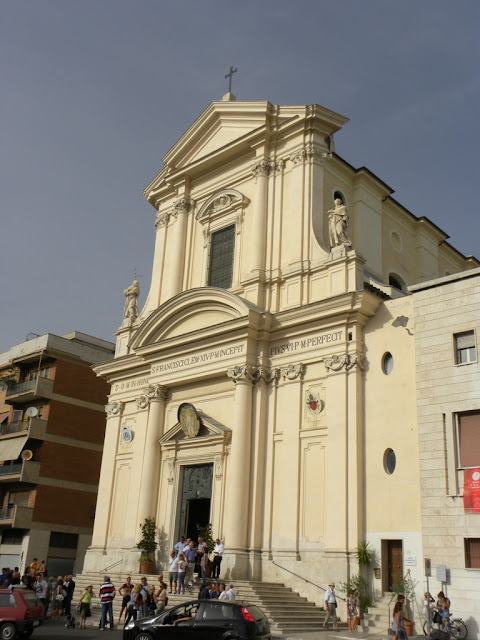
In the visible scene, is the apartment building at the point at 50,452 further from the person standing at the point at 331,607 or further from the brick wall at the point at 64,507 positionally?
the person standing at the point at 331,607

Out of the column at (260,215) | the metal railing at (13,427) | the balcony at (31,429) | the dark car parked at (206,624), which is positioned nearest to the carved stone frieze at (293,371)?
the column at (260,215)

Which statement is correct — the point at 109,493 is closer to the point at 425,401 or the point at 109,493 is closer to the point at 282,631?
the point at 282,631

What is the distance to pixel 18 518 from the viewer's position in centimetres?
3419

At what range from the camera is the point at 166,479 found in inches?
1054

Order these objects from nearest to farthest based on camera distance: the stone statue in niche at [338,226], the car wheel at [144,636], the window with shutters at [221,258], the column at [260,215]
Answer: the car wheel at [144,636], the stone statue in niche at [338,226], the column at [260,215], the window with shutters at [221,258]

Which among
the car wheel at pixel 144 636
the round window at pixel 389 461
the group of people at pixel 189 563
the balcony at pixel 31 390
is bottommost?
the car wheel at pixel 144 636

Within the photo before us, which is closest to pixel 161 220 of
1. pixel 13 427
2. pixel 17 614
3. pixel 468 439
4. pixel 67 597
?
pixel 13 427

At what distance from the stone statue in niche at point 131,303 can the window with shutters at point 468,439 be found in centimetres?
1717

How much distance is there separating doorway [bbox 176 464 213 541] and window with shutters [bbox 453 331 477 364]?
10.2 m

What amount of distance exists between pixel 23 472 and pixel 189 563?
15.7 meters

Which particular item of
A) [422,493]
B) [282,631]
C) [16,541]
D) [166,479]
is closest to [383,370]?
[422,493]

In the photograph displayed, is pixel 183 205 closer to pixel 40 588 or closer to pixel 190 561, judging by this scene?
pixel 190 561

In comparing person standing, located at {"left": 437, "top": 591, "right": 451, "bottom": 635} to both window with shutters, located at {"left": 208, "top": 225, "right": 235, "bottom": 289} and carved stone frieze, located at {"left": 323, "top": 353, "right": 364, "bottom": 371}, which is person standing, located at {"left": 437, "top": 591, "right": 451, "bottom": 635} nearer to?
carved stone frieze, located at {"left": 323, "top": 353, "right": 364, "bottom": 371}

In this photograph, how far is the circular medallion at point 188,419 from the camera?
85.3 ft
